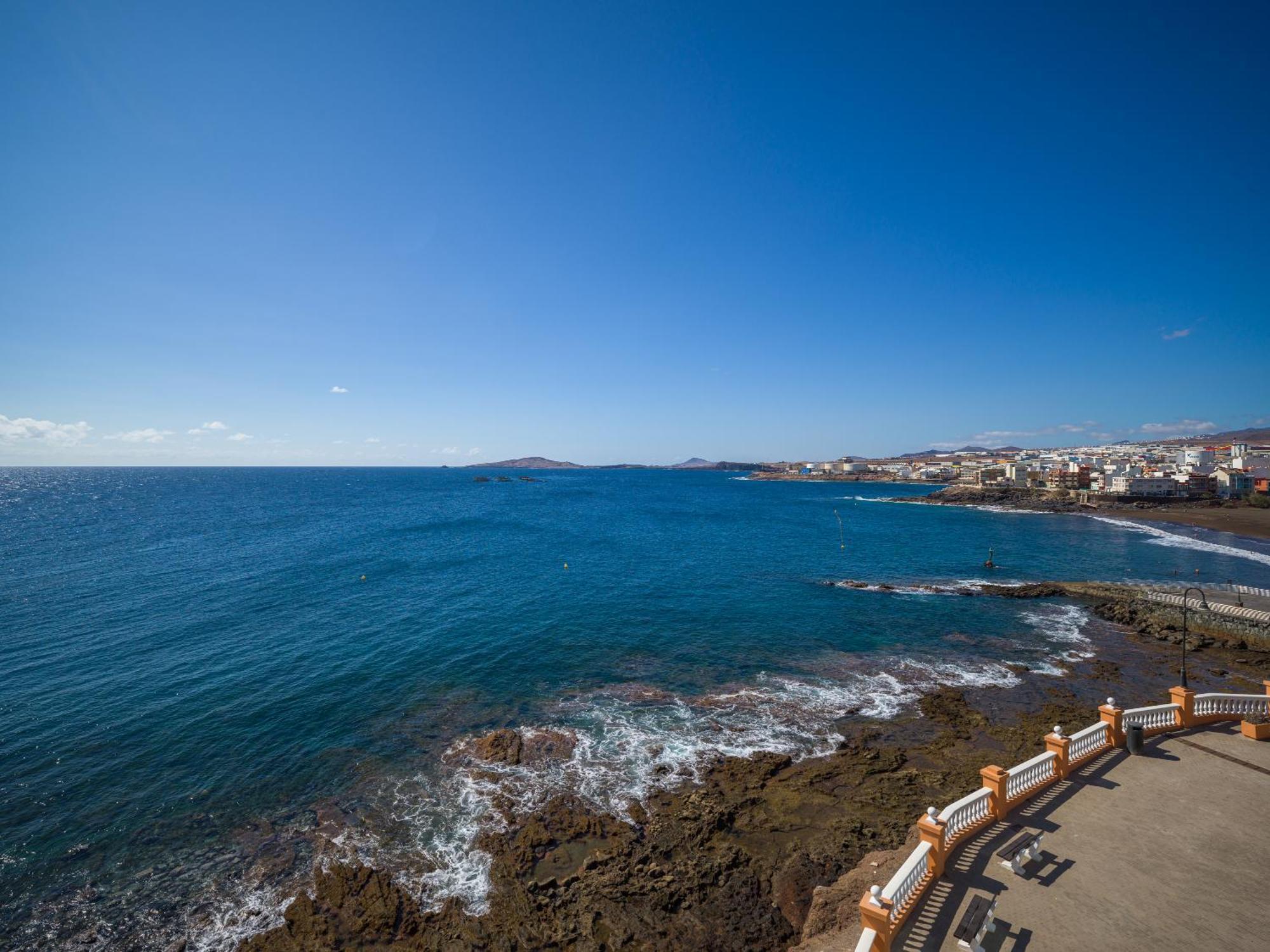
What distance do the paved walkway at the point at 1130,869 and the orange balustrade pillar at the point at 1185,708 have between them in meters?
1.66

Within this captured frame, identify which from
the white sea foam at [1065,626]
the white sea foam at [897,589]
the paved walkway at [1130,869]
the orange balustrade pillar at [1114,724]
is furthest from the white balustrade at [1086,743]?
the white sea foam at [897,589]

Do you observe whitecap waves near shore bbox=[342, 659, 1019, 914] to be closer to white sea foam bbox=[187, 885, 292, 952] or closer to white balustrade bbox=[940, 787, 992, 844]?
white sea foam bbox=[187, 885, 292, 952]

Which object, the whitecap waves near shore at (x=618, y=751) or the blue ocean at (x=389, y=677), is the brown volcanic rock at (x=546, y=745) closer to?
the whitecap waves near shore at (x=618, y=751)

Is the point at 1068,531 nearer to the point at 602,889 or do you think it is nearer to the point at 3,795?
the point at 602,889

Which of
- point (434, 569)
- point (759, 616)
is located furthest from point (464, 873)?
point (434, 569)

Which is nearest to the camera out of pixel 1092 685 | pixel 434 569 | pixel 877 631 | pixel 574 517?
pixel 1092 685

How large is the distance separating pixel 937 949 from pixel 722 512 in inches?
3389

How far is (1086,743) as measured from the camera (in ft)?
44.0

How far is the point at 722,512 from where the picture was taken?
306 ft

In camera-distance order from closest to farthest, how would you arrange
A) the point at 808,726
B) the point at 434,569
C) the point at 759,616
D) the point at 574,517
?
the point at 808,726
the point at 759,616
the point at 434,569
the point at 574,517

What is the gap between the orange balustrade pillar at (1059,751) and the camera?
12.5 meters

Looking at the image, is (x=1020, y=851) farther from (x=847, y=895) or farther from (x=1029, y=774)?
(x=847, y=895)

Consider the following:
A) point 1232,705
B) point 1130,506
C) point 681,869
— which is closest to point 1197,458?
point 1130,506

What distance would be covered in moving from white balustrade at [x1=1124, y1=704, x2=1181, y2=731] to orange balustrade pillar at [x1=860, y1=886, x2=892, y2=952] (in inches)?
452
